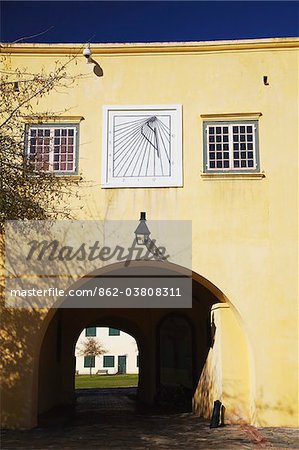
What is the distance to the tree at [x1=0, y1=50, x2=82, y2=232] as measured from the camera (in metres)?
10.0

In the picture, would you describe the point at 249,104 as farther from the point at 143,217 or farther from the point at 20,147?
the point at 20,147

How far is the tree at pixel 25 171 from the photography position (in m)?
10.0

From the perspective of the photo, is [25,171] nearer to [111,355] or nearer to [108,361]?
[111,355]

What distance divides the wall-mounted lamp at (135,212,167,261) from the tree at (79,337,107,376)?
39953 millimetres

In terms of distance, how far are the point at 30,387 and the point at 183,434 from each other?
307 cm

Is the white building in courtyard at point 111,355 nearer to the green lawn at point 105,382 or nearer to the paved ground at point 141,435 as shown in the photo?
the green lawn at point 105,382

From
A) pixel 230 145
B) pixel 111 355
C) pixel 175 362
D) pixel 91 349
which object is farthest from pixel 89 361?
pixel 230 145

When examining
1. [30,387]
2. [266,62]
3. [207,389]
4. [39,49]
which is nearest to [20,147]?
[39,49]

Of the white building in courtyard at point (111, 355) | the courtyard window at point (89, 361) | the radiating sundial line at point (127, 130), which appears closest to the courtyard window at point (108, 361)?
the white building in courtyard at point (111, 355)

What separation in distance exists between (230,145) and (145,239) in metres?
2.57

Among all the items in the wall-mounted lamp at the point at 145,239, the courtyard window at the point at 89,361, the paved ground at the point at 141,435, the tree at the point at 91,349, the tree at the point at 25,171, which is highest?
the tree at the point at 25,171

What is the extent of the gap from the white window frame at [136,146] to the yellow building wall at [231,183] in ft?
0.43

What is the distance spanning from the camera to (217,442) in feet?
35.9

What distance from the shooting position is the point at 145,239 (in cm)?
1255
